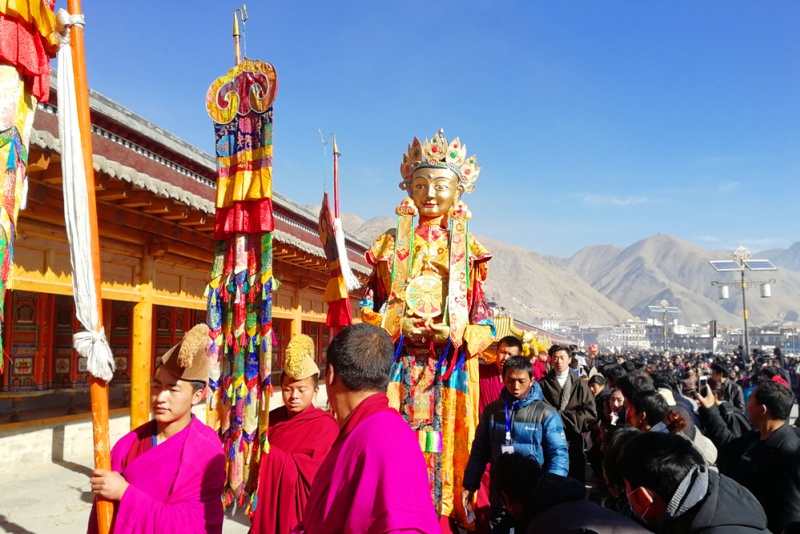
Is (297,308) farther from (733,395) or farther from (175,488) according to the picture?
(175,488)

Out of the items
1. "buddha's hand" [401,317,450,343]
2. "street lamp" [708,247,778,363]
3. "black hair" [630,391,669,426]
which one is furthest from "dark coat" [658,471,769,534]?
"street lamp" [708,247,778,363]

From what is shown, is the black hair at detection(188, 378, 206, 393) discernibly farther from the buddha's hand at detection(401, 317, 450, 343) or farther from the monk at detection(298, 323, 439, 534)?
the buddha's hand at detection(401, 317, 450, 343)

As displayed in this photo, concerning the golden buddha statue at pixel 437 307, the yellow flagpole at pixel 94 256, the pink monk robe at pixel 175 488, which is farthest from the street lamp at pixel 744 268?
the yellow flagpole at pixel 94 256

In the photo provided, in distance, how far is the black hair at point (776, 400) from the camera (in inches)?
142

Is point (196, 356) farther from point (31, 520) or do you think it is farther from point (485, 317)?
point (31, 520)

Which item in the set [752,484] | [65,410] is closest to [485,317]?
[752,484]

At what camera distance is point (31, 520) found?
17.6 feet

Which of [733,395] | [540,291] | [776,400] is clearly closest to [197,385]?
[776,400]

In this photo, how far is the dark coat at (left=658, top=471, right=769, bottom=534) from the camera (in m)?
1.99

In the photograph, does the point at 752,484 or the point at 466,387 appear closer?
the point at 752,484

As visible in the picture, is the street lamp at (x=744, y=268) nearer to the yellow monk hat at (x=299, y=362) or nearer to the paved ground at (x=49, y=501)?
the paved ground at (x=49, y=501)

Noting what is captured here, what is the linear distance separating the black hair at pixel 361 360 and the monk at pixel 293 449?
1.29m

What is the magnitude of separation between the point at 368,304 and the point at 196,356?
3157mm

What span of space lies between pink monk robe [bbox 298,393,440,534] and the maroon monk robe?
4.22 feet
